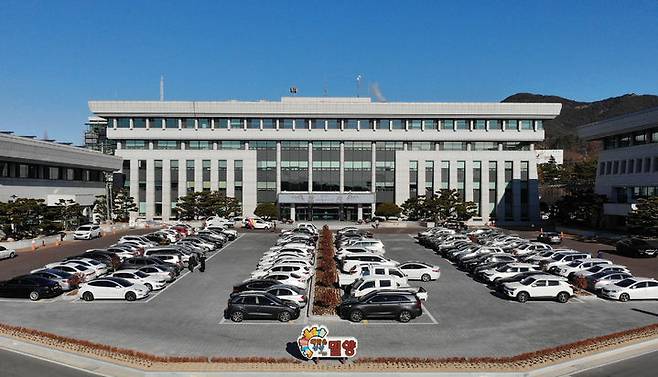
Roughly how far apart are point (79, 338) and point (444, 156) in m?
77.9

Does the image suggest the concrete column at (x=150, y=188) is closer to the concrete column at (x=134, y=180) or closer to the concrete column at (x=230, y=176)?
the concrete column at (x=134, y=180)

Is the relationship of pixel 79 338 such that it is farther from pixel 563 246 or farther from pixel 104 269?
pixel 563 246

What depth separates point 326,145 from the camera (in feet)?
313

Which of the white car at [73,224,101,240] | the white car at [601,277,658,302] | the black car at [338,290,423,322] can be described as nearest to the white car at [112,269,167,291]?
the black car at [338,290,423,322]

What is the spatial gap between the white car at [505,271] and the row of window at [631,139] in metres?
45.1

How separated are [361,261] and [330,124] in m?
57.0

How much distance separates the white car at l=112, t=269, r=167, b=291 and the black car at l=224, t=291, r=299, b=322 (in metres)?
9.24

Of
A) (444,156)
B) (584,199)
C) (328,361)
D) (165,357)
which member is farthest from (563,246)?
(165,357)

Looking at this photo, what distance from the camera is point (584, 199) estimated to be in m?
80.4

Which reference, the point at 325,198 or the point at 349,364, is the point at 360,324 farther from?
the point at 325,198

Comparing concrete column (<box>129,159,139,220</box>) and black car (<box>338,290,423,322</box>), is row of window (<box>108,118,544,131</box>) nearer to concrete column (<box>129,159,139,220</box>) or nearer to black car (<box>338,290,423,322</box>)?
concrete column (<box>129,159,139,220</box>)

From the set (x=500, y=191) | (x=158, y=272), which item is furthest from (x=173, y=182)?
(x=158, y=272)

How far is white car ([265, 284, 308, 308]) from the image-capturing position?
1191 inches

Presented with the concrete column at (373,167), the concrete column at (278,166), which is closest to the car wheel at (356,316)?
the concrete column at (373,167)
